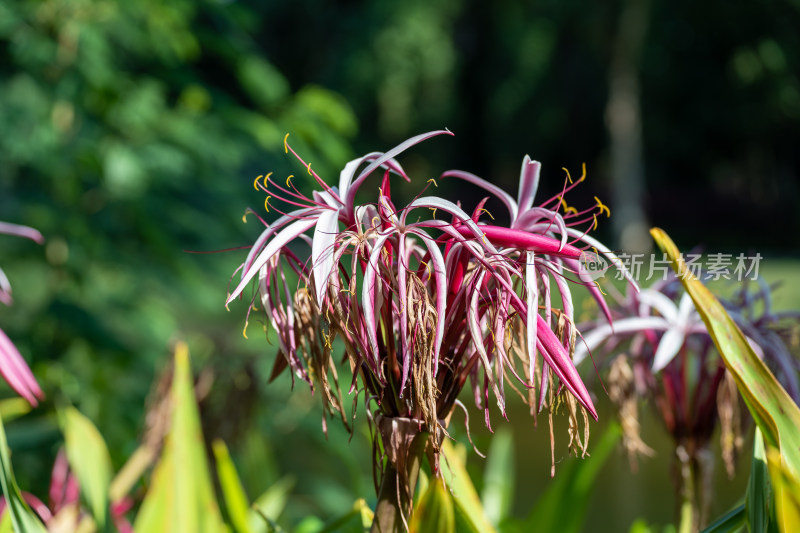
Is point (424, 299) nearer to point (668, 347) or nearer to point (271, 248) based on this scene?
point (271, 248)

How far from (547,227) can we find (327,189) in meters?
0.21

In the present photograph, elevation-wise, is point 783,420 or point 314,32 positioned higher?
point 314,32

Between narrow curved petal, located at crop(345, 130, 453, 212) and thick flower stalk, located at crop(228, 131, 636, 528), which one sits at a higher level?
narrow curved petal, located at crop(345, 130, 453, 212)

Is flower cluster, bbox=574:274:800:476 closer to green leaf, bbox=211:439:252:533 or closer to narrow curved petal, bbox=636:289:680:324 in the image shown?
narrow curved petal, bbox=636:289:680:324

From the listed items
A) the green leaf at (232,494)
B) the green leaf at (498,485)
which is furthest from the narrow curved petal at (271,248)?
the green leaf at (498,485)

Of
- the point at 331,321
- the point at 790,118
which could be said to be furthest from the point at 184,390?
the point at 790,118

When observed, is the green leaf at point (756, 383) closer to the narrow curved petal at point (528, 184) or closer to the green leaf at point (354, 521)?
the narrow curved petal at point (528, 184)

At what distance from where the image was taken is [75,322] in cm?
199

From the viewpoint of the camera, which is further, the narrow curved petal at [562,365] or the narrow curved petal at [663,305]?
the narrow curved petal at [663,305]

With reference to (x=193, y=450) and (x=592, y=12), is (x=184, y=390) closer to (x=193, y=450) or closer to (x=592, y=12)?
(x=193, y=450)

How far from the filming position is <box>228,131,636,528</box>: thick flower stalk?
0.58 metres

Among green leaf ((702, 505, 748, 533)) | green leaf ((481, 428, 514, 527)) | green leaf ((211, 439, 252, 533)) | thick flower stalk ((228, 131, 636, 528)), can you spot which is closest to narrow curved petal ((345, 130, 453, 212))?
thick flower stalk ((228, 131, 636, 528))

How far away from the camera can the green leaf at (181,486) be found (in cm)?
68

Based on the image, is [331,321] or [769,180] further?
[769,180]
